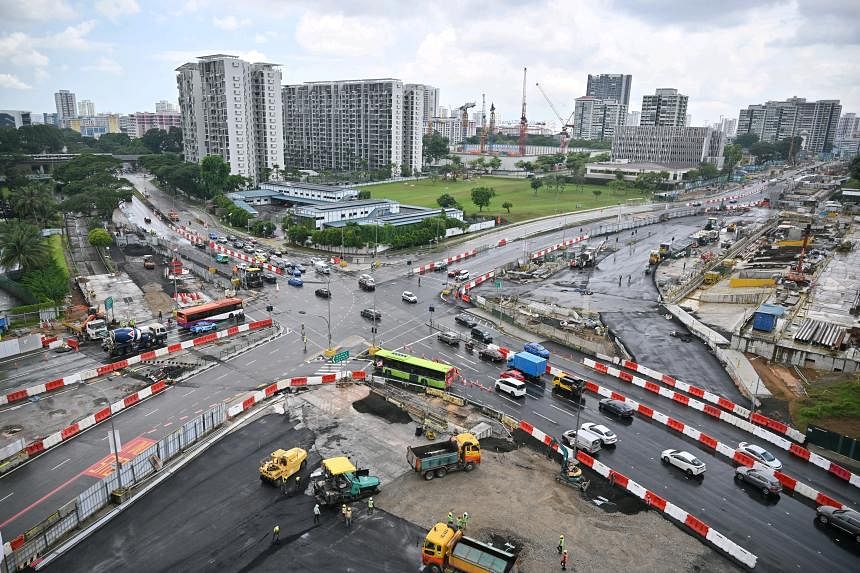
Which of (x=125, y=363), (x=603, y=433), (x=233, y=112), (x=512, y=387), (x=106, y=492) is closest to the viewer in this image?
(x=106, y=492)

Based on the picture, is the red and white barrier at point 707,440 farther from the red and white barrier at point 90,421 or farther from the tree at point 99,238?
the tree at point 99,238

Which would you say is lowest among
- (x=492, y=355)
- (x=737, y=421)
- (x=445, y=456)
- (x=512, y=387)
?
(x=737, y=421)

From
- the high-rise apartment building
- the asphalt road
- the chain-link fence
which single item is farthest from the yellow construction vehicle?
the high-rise apartment building

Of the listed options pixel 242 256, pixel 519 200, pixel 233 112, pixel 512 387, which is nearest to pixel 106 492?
pixel 512 387

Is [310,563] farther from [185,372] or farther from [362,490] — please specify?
[185,372]

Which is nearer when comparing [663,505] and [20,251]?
[663,505]

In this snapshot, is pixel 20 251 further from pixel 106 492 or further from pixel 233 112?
pixel 233 112

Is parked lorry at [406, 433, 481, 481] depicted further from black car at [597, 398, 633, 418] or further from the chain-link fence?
the chain-link fence
